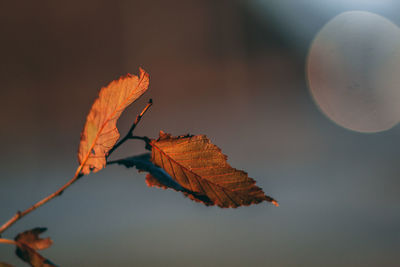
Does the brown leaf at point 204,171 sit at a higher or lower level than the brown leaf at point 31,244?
higher

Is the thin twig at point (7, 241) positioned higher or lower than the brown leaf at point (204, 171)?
lower

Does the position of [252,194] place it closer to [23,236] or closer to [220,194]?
[220,194]

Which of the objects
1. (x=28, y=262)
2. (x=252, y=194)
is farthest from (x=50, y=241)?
(x=252, y=194)

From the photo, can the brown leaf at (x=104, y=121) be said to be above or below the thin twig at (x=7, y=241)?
above

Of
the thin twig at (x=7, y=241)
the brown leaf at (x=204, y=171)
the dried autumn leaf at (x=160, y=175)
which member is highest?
the brown leaf at (x=204, y=171)
